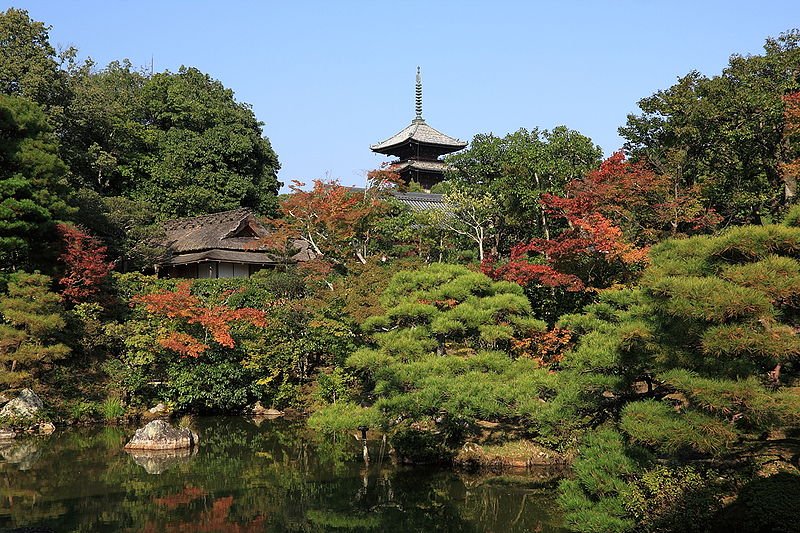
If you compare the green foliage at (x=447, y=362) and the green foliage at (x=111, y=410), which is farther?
the green foliage at (x=111, y=410)

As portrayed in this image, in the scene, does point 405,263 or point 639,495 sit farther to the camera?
point 405,263

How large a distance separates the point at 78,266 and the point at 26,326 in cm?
250

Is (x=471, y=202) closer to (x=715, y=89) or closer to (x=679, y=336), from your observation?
(x=715, y=89)

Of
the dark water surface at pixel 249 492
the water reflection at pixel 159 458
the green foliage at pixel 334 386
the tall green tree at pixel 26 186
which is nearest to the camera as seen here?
the dark water surface at pixel 249 492

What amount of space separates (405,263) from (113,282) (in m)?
9.13

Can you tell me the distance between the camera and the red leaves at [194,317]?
1741 centimetres

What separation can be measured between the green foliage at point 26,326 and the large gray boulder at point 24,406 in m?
0.38

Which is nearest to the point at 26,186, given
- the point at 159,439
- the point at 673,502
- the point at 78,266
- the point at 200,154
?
the point at 78,266

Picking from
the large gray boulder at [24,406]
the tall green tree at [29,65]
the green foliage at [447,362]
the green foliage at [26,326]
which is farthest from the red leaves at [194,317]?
the tall green tree at [29,65]

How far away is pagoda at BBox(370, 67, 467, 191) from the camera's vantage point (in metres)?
42.1

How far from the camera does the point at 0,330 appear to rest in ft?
52.5

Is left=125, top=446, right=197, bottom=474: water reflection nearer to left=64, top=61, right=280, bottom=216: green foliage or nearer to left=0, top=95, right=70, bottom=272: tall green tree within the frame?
left=0, top=95, right=70, bottom=272: tall green tree

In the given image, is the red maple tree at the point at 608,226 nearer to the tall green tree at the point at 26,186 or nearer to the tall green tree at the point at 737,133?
the tall green tree at the point at 737,133

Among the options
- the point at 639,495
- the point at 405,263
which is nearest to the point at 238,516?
the point at 639,495
